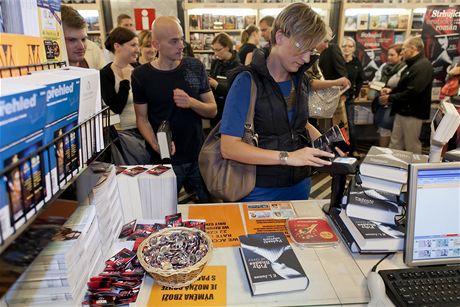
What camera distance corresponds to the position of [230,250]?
1.22 m

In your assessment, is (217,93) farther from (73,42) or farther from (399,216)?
(399,216)

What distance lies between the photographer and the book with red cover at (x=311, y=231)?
49.6 inches

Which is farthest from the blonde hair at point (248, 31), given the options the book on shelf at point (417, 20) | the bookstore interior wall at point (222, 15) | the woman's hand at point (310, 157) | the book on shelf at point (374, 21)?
the woman's hand at point (310, 157)

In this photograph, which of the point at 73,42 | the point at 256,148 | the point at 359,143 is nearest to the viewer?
the point at 256,148

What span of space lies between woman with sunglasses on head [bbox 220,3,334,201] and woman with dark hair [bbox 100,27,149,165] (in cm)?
94

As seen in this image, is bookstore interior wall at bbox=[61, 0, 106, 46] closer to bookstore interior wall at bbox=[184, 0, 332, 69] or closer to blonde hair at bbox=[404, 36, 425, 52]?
bookstore interior wall at bbox=[184, 0, 332, 69]

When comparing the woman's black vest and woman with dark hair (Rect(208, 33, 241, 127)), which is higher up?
woman with dark hair (Rect(208, 33, 241, 127))

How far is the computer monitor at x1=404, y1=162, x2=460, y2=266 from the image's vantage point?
105 centimetres

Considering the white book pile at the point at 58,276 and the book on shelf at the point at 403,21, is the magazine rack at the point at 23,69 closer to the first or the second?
the white book pile at the point at 58,276

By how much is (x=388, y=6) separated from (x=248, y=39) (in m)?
2.46

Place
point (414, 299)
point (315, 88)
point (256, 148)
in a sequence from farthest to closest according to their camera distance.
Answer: point (315, 88), point (256, 148), point (414, 299)

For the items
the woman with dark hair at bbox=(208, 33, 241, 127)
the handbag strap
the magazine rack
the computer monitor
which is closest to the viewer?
the magazine rack

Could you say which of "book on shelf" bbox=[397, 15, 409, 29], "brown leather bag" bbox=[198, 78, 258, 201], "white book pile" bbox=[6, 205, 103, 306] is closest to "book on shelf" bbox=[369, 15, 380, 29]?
"book on shelf" bbox=[397, 15, 409, 29]

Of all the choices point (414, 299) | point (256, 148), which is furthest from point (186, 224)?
point (414, 299)
